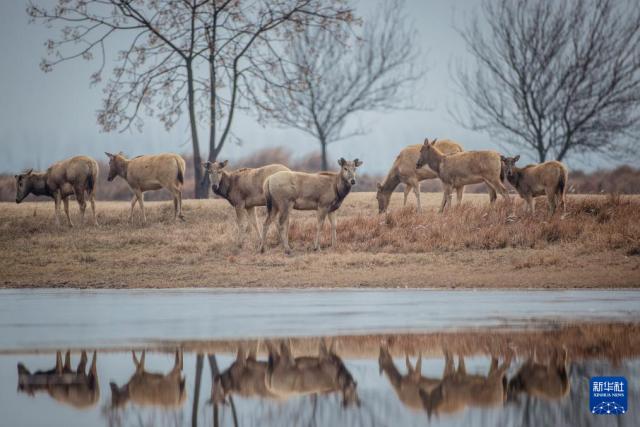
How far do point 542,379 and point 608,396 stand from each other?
36.8 inches

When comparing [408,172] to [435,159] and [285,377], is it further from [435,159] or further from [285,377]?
[285,377]

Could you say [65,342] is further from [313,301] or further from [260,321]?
[313,301]

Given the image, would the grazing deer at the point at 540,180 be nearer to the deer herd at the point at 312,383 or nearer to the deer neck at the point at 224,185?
the deer neck at the point at 224,185

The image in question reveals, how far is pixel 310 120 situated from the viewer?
51.2 m

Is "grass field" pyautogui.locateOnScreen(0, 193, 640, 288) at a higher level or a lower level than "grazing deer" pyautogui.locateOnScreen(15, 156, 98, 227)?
lower

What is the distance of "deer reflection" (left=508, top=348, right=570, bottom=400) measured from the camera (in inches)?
414


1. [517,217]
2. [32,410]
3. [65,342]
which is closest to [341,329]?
[65,342]

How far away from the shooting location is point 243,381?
11.2 m

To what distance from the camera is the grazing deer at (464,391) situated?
10.1 metres

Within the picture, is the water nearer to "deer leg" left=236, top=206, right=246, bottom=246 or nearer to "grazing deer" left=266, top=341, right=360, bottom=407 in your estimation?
"grazing deer" left=266, top=341, right=360, bottom=407

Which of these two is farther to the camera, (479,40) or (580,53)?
(479,40)

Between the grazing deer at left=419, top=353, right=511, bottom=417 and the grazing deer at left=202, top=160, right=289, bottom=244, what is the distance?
52.8 ft

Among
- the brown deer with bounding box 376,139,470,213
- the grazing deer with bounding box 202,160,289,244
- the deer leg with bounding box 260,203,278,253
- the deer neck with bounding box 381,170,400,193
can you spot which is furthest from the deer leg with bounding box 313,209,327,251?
the deer neck with bounding box 381,170,400,193

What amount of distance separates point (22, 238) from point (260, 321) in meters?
16.5
